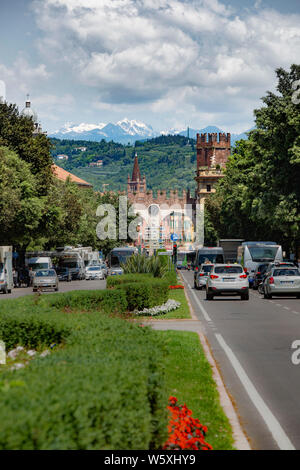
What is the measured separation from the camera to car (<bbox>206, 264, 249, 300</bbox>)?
114ft

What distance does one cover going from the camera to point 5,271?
48.3m

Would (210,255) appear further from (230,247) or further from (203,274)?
(230,247)

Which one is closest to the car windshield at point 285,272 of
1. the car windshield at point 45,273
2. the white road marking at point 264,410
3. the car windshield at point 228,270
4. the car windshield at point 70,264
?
the car windshield at point 228,270

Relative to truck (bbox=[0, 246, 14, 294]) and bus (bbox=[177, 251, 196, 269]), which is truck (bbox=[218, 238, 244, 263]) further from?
bus (bbox=[177, 251, 196, 269])

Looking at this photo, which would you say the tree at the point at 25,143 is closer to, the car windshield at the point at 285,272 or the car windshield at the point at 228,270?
the car windshield at the point at 228,270

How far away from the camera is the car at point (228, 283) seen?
1366 inches

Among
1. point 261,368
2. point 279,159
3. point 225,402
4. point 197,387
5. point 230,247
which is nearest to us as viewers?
point 225,402

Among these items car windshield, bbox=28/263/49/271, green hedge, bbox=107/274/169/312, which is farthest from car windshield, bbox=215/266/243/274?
car windshield, bbox=28/263/49/271

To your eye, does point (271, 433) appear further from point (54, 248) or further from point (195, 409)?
point (54, 248)

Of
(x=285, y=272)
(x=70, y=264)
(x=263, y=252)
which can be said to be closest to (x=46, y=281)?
(x=263, y=252)

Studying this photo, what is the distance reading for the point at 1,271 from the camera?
48.2m

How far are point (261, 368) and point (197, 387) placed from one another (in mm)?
2653

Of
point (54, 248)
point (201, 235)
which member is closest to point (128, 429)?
point (54, 248)

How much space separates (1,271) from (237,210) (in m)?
27.6
